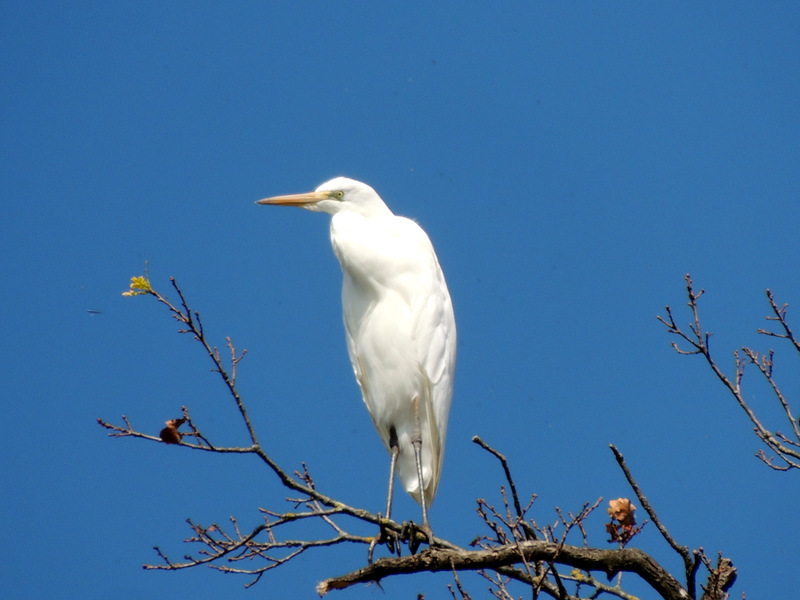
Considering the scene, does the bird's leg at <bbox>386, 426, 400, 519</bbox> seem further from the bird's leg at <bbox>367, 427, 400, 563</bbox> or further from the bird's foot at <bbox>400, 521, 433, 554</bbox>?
the bird's foot at <bbox>400, 521, 433, 554</bbox>

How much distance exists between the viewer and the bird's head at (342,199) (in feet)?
18.1

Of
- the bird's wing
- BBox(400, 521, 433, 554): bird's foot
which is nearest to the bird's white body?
the bird's wing

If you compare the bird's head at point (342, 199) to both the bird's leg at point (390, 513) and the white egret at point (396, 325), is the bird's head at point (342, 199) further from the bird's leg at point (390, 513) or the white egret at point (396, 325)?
the bird's leg at point (390, 513)

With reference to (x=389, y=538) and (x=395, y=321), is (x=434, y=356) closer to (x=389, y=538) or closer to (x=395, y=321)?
(x=395, y=321)

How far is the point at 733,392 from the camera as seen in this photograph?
10.9ft

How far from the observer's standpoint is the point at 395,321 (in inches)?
203

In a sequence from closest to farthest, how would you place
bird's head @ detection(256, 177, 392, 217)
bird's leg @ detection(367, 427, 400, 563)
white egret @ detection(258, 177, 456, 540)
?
bird's leg @ detection(367, 427, 400, 563)
white egret @ detection(258, 177, 456, 540)
bird's head @ detection(256, 177, 392, 217)

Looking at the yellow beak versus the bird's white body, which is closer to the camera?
the bird's white body

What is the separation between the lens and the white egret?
5066mm

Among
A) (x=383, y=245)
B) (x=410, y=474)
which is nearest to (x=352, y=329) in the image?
(x=383, y=245)

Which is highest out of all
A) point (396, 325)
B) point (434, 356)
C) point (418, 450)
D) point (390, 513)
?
point (396, 325)

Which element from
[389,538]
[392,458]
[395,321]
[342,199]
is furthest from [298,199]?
[389,538]

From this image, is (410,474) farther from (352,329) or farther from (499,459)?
(499,459)

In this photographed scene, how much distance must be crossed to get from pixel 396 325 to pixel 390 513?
40.4 inches
